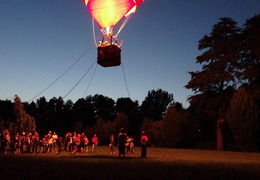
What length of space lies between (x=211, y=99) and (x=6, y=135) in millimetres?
24035

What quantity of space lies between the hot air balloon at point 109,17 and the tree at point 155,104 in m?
77.4

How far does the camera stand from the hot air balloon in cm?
1616

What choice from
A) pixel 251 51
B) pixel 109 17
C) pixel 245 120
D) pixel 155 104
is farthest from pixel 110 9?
pixel 155 104

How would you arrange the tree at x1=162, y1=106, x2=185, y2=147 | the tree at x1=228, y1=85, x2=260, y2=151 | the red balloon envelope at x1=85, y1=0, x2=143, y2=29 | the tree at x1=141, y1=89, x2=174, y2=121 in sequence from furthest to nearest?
the tree at x1=141, y1=89, x2=174, y2=121 → the tree at x1=162, y1=106, x2=185, y2=147 → the tree at x1=228, y1=85, x2=260, y2=151 → the red balloon envelope at x1=85, y1=0, x2=143, y2=29

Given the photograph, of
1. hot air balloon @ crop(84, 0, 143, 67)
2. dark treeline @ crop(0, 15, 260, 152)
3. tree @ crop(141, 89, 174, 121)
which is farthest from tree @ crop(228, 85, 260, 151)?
tree @ crop(141, 89, 174, 121)

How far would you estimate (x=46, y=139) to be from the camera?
24734 mm

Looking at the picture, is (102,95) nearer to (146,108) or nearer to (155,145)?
(146,108)

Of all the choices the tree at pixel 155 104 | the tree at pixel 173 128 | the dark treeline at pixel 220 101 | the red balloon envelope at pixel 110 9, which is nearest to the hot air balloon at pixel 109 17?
the red balloon envelope at pixel 110 9

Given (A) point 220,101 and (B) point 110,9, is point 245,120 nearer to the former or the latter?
(A) point 220,101

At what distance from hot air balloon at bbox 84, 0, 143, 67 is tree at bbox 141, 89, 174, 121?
3047 inches

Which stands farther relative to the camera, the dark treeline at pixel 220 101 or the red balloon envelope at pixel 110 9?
the dark treeline at pixel 220 101

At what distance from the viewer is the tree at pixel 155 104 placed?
96863 mm

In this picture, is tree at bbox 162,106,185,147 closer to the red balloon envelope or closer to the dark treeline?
the dark treeline

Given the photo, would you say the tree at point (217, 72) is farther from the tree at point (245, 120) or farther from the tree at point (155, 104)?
the tree at point (155, 104)
